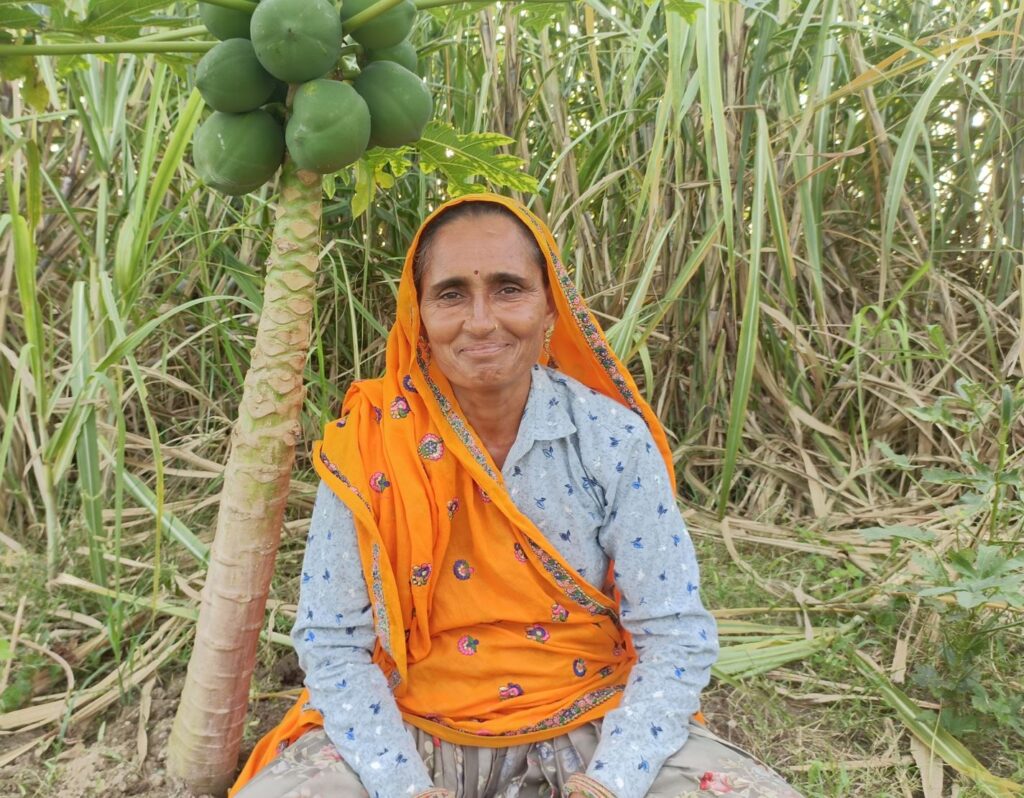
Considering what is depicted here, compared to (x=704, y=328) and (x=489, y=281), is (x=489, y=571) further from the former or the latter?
(x=704, y=328)

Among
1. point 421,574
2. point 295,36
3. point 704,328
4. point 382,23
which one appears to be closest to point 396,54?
point 382,23

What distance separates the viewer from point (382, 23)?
1.06 metres

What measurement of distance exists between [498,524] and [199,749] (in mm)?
622

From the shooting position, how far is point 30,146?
141 centimetres

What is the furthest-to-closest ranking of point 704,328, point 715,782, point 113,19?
1. point 704,328
2. point 715,782
3. point 113,19

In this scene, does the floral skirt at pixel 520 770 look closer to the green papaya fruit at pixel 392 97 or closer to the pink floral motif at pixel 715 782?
the pink floral motif at pixel 715 782

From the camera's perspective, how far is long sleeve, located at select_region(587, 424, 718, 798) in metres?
1.25

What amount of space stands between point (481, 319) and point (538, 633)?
0.53 m

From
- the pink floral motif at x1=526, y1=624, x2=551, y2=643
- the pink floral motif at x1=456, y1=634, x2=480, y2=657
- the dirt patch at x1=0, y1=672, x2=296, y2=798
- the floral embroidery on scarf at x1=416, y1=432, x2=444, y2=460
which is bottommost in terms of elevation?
the dirt patch at x1=0, y1=672, x2=296, y2=798

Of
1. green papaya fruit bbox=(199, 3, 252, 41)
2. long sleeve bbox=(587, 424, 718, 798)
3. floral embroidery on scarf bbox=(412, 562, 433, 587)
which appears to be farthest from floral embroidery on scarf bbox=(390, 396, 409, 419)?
green papaya fruit bbox=(199, 3, 252, 41)

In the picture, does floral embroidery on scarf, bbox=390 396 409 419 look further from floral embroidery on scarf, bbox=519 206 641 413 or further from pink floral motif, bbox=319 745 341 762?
pink floral motif, bbox=319 745 341 762

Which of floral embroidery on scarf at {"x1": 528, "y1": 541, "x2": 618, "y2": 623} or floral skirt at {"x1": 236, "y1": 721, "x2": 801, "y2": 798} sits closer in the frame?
floral skirt at {"x1": 236, "y1": 721, "x2": 801, "y2": 798}

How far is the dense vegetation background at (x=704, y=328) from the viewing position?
1.60 meters

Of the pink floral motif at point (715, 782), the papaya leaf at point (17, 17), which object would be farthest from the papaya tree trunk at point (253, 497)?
the pink floral motif at point (715, 782)
